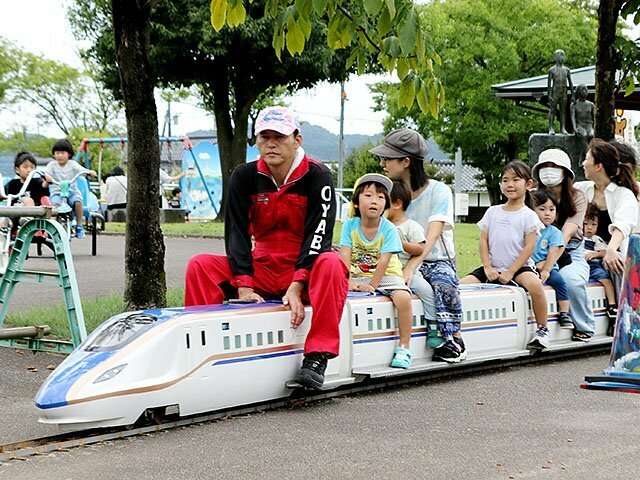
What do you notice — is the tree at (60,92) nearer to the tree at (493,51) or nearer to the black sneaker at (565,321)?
the tree at (493,51)

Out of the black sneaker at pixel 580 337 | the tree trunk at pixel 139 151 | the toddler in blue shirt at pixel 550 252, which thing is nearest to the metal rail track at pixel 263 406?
the black sneaker at pixel 580 337

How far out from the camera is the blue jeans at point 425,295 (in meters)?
7.78

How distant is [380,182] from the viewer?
24.5 ft

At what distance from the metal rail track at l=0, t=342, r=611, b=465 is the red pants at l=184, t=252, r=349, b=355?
44 cm

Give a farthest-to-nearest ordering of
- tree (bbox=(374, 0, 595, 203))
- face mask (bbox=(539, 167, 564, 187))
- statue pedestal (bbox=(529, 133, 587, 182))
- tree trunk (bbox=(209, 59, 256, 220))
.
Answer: tree (bbox=(374, 0, 595, 203)), tree trunk (bbox=(209, 59, 256, 220)), statue pedestal (bbox=(529, 133, 587, 182)), face mask (bbox=(539, 167, 564, 187))

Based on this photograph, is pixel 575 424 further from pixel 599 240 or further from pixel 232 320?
pixel 599 240

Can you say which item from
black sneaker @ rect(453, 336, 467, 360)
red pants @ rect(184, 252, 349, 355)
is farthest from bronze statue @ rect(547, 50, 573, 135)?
red pants @ rect(184, 252, 349, 355)

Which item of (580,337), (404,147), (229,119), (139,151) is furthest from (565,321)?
(229,119)

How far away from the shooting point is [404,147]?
316 inches

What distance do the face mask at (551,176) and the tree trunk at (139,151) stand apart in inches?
133

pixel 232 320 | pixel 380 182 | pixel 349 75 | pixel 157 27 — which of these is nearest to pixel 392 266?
pixel 380 182

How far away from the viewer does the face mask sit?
9297 millimetres

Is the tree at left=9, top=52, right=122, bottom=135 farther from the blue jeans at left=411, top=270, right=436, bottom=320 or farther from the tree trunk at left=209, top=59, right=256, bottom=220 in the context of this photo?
the blue jeans at left=411, top=270, right=436, bottom=320

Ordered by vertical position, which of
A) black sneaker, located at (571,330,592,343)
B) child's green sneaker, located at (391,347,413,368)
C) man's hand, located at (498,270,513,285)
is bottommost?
black sneaker, located at (571,330,592,343)
